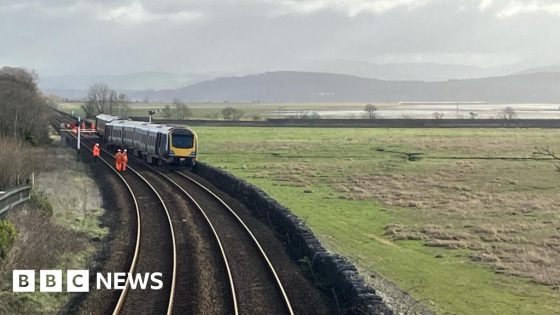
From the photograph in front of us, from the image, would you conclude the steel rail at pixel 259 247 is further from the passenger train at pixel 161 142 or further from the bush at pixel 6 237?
the bush at pixel 6 237

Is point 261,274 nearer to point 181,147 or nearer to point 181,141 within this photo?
point 181,141

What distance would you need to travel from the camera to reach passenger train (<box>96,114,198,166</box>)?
146 feet

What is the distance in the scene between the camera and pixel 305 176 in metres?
46.3

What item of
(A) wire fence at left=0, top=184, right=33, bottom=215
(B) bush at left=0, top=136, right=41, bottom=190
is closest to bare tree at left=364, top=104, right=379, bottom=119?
(B) bush at left=0, top=136, right=41, bottom=190

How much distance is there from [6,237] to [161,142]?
27.6m

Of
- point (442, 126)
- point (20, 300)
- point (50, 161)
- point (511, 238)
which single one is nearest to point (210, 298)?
point (20, 300)

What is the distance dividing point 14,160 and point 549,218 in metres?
25.6

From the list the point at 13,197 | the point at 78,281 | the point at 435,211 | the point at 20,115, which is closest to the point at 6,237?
the point at 78,281

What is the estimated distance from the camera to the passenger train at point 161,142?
44469mm

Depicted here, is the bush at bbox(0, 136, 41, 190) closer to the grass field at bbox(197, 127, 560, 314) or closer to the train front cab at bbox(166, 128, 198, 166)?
the train front cab at bbox(166, 128, 198, 166)

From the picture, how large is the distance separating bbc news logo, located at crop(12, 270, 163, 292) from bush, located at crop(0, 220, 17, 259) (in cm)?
97

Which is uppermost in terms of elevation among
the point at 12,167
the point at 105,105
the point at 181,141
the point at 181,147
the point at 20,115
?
the point at 105,105

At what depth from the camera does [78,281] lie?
1720 centimetres

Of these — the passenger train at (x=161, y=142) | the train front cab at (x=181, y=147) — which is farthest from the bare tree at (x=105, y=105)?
the train front cab at (x=181, y=147)
